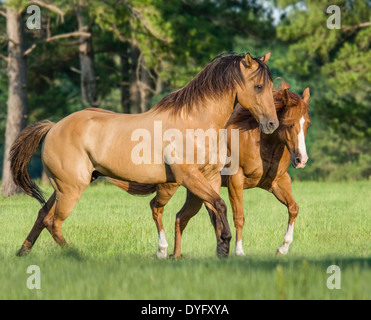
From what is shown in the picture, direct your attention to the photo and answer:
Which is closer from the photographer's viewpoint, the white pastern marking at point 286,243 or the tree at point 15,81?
the white pastern marking at point 286,243

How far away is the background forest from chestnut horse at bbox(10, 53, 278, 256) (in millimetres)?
7004

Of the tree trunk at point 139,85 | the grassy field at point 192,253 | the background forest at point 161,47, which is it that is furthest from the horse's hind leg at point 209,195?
the tree trunk at point 139,85

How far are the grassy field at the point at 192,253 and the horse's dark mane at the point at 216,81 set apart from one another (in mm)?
1702

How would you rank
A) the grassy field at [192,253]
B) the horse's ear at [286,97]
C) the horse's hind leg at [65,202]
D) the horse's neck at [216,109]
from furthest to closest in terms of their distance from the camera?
the horse's ear at [286,97] → the horse's hind leg at [65,202] → the horse's neck at [216,109] → the grassy field at [192,253]

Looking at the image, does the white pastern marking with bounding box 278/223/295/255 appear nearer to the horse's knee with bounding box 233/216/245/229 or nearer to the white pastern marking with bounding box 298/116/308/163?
the horse's knee with bounding box 233/216/245/229

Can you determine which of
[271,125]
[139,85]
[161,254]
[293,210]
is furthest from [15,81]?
[271,125]

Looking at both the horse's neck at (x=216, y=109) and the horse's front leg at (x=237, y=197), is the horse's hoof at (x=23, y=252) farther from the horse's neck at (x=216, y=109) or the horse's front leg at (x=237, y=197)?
the horse's neck at (x=216, y=109)

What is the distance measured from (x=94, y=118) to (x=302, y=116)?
240 centimetres

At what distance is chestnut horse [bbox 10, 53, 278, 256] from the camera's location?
6.94 m

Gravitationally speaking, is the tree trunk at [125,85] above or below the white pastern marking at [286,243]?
above

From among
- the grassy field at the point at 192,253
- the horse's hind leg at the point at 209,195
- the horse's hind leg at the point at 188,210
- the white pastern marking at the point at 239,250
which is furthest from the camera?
the horse's hind leg at the point at 188,210

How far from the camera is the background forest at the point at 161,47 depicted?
17969mm
